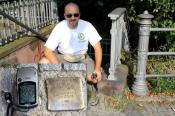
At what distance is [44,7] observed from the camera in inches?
328

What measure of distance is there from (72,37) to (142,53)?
120cm

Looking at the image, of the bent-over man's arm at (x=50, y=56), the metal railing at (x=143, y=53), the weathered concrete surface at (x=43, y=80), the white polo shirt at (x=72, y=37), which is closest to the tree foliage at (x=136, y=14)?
the metal railing at (x=143, y=53)

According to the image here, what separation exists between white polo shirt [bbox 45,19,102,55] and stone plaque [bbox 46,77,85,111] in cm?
200

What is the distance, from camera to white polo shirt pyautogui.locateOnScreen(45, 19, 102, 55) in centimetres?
440

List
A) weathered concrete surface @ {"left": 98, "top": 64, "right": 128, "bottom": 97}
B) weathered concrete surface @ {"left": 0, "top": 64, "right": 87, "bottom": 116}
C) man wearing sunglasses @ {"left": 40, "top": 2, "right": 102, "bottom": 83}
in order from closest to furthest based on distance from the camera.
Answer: weathered concrete surface @ {"left": 0, "top": 64, "right": 87, "bottom": 116} → man wearing sunglasses @ {"left": 40, "top": 2, "right": 102, "bottom": 83} → weathered concrete surface @ {"left": 98, "top": 64, "right": 128, "bottom": 97}

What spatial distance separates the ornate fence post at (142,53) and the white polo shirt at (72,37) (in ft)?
2.56

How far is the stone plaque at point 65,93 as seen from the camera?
89.8 inches

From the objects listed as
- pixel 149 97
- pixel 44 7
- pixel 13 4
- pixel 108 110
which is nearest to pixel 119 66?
pixel 149 97

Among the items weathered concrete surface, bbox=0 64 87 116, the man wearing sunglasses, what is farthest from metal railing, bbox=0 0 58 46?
Answer: weathered concrete surface, bbox=0 64 87 116

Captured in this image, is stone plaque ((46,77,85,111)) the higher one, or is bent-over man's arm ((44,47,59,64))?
bent-over man's arm ((44,47,59,64))

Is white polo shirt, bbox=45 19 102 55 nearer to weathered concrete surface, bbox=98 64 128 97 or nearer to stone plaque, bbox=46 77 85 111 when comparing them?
weathered concrete surface, bbox=98 64 128 97

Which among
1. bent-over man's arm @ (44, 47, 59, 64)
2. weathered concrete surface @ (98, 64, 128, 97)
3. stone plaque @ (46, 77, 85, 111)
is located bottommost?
weathered concrete surface @ (98, 64, 128, 97)

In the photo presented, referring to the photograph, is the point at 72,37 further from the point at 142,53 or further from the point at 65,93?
the point at 65,93

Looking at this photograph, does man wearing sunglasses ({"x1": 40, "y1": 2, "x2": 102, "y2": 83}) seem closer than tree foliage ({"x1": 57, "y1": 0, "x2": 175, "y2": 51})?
Yes
